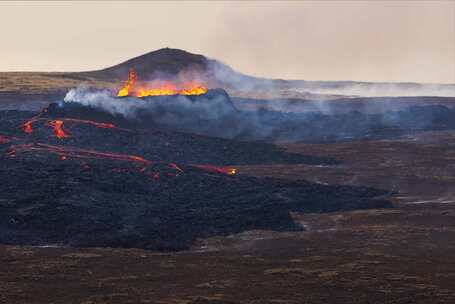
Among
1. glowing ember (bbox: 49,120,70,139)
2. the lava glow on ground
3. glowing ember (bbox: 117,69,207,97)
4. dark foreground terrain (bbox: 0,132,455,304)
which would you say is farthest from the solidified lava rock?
glowing ember (bbox: 117,69,207,97)

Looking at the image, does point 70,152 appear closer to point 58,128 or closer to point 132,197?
point 58,128

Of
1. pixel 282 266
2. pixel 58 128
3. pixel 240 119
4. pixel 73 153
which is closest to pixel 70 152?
pixel 73 153

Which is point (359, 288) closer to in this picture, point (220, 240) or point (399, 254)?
point (399, 254)

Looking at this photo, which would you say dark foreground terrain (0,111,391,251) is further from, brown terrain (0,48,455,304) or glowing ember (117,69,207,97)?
glowing ember (117,69,207,97)

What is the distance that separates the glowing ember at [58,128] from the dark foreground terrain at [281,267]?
35.8 metres

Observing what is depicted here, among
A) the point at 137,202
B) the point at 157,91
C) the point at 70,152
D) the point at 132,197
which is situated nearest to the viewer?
the point at 137,202

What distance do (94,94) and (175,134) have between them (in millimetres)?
→ 16742

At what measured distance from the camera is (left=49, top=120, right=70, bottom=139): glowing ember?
3408 inches

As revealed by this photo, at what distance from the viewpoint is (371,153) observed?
303ft

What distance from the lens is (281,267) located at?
40.0m

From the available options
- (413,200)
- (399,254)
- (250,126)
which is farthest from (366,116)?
(399,254)

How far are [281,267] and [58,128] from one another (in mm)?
52646

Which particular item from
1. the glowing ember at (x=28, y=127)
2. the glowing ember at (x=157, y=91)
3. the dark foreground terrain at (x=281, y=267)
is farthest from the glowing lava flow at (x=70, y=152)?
the glowing ember at (x=157, y=91)

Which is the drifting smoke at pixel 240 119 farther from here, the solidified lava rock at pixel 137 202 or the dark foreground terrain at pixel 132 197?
the solidified lava rock at pixel 137 202
